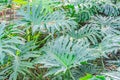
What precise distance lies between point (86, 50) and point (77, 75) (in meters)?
0.26

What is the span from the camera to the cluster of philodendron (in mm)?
1991

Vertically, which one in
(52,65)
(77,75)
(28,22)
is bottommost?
(77,75)

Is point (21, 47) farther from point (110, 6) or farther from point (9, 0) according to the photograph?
point (110, 6)

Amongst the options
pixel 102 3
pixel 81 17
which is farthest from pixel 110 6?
pixel 81 17

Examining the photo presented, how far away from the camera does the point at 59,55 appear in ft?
6.69

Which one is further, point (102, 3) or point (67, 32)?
point (102, 3)

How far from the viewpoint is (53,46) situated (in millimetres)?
2145

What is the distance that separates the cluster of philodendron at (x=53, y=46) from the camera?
1.99 meters

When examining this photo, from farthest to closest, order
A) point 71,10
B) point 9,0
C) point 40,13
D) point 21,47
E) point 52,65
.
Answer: point 71,10 → point 9,0 → point 40,13 → point 21,47 → point 52,65

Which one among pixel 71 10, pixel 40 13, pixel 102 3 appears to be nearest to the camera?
pixel 40 13

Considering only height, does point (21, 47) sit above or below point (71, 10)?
below

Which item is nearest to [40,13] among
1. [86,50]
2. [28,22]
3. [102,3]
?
[28,22]

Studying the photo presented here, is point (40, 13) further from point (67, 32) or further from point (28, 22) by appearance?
point (67, 32)

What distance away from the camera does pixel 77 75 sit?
2.21 m
